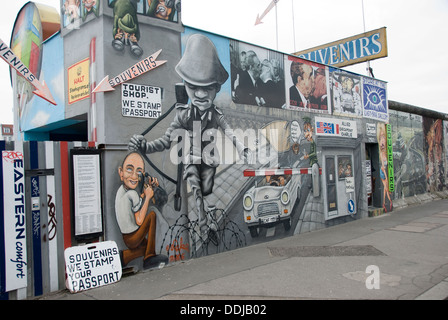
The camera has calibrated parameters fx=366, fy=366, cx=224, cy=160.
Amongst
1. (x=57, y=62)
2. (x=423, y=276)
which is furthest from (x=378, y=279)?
(x=57, y=62)

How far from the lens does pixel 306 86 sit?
1056cm

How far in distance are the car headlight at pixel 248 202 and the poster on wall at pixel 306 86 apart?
2.82 m

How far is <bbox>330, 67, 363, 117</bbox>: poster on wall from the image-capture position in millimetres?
11664

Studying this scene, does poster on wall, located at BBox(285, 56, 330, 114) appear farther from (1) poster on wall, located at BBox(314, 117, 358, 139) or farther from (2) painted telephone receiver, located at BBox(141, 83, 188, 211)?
(2) painted telephone receiver, located at BBox(141, 83, 188, 211)

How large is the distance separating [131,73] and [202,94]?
65.8 inches

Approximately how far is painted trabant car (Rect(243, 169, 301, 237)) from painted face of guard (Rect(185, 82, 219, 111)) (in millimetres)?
1886

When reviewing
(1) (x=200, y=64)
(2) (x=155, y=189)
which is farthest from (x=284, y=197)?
(1) (x=200, y=64)

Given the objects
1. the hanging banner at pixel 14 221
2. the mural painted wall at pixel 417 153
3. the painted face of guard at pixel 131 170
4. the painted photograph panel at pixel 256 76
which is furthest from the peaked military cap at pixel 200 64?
the mural painted wall at pixel 417 153

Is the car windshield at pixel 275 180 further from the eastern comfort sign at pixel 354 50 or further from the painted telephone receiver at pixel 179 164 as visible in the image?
the eastern comfort sign at pixel 354 50

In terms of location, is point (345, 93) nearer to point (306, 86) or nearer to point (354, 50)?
point (306, 86)

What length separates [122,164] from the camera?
641 centimetres

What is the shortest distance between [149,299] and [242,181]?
12.9 ft

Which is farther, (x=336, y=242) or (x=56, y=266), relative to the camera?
(x=336, y=242)
